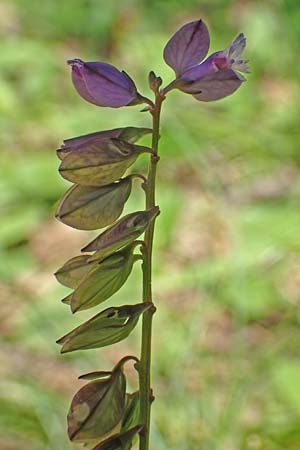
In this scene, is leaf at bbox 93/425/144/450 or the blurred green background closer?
leaf at bbox 93/425/144/450

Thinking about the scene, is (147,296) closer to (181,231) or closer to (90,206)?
(90,206)

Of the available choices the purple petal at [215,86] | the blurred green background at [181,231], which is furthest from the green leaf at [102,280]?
the blurred green background at [181,231]

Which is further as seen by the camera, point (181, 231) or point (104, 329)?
point (181, 231)

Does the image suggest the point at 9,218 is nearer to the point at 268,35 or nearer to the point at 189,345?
the point at 189,345

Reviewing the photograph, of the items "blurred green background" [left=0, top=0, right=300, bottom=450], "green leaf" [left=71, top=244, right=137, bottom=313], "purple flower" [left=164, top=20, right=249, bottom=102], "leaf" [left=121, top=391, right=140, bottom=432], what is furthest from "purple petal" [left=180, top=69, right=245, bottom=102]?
"blurred green background" [left=0, top=0, right=300, bottom=450]

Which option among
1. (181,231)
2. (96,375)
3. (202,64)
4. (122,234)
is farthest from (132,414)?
(181,231)

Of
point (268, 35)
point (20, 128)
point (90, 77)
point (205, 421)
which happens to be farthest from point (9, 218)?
point (90, 77)

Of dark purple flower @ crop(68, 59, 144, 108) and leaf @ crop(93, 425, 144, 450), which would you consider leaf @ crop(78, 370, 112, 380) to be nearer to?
leaf @ crop(93, 425, 144, 450)
